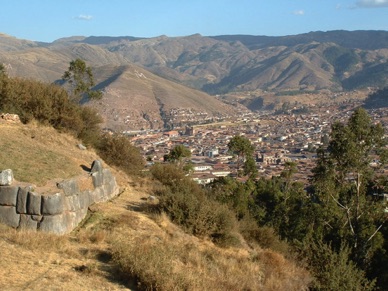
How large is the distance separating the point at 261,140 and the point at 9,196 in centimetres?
9446

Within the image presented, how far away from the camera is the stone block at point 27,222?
837cm

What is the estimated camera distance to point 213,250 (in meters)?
9.87

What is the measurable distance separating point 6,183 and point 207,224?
4.69 metres

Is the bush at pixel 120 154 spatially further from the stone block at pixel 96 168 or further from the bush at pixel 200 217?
the bush at pixel 200 217

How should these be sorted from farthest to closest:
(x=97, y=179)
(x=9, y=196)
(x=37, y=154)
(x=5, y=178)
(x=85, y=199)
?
1. (x=37, y=154)
2. (x=97, y=179)
3. (x=85, y=199)
4. (x=5, y=178)
5. (x=9, y=196)

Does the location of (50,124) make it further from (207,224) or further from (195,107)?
(195,107)

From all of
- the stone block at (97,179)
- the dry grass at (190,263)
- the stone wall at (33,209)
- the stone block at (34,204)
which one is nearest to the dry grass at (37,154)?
the stone block at (97,179)

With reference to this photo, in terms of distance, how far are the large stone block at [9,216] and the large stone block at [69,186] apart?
48.8 inches

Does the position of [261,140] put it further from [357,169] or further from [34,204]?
[34,204]


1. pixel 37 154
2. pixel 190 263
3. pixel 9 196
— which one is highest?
pixel 37 154

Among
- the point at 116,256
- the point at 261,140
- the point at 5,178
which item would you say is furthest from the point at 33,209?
the point at 261,140

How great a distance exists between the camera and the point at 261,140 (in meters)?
101

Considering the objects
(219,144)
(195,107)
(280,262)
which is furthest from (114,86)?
(280,262)

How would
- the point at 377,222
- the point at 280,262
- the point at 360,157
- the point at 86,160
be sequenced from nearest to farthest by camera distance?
the point at 280,262 → the point at 86,160 → the point at 360,157 → the point at 377,222
